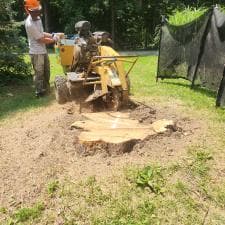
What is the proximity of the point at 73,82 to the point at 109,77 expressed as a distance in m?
1.00

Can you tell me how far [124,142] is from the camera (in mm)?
5680

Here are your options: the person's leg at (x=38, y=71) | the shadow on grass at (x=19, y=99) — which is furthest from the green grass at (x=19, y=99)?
the person's leg at (x=38, y=71)

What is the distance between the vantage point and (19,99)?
9.98m

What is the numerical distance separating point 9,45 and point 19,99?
2.02 m

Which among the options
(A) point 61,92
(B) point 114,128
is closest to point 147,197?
(B) point 114,128

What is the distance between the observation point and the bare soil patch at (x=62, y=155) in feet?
17.4

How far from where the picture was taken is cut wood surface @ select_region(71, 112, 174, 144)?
5.80 metres

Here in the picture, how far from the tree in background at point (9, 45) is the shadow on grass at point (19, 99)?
0.44 metres

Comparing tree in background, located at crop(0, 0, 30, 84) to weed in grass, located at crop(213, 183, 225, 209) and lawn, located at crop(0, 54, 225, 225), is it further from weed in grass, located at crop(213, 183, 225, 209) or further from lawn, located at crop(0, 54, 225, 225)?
weed in grass, located at crop(213, 183, 225, 209)

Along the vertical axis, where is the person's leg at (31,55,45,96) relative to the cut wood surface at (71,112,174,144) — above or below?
below

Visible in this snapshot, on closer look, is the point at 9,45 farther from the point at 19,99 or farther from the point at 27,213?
the point at 27,213

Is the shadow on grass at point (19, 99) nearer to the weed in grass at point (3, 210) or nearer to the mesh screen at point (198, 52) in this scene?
the mesh screen at point (198, 52)

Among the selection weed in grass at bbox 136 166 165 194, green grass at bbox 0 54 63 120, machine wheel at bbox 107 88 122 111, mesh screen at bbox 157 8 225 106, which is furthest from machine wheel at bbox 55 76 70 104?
weed in grass at bbox 136 166 165 194

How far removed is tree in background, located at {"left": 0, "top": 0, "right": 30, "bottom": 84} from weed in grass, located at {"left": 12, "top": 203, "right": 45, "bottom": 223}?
6823 millimetres
